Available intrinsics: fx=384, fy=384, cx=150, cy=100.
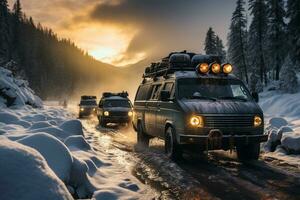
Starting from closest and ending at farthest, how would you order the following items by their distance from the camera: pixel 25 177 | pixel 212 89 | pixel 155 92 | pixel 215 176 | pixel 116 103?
1. pixel 25 177
2. pixel 215 176
3. pixel 212 89
4. pixel 155 92
5. pixel 116 103

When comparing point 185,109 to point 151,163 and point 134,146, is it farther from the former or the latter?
point 134,146

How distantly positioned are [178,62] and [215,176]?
4.55 m

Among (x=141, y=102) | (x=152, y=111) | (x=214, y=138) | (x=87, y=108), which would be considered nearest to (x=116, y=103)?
(x=141, y=102)

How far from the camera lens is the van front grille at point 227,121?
28.8ft

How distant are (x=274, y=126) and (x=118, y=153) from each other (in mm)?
9004

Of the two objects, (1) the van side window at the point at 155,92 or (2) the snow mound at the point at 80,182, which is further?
(1) the van side window at the point at 155,92

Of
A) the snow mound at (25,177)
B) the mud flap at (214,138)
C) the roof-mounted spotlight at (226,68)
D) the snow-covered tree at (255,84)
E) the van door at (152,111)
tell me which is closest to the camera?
the snow mound at (25,177)

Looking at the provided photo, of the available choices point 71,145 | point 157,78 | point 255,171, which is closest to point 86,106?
point 157,78

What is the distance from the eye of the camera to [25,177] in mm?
3906

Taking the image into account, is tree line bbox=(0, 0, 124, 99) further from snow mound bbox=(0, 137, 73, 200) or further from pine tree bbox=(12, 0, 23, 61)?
snow mound bbox=(0, 137, 73, 200)

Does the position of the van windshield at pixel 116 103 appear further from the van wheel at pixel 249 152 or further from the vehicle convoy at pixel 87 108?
the van wheel at pixel 249 152

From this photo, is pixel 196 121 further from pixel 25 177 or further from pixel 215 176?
pixel 25 177

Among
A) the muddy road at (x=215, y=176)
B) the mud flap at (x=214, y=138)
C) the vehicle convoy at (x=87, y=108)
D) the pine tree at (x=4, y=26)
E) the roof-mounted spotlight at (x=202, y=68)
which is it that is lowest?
the muddy road at (x=215, y=176)

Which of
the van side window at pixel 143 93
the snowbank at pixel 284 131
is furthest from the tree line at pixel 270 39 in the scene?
the van side window at pixel 143 93
